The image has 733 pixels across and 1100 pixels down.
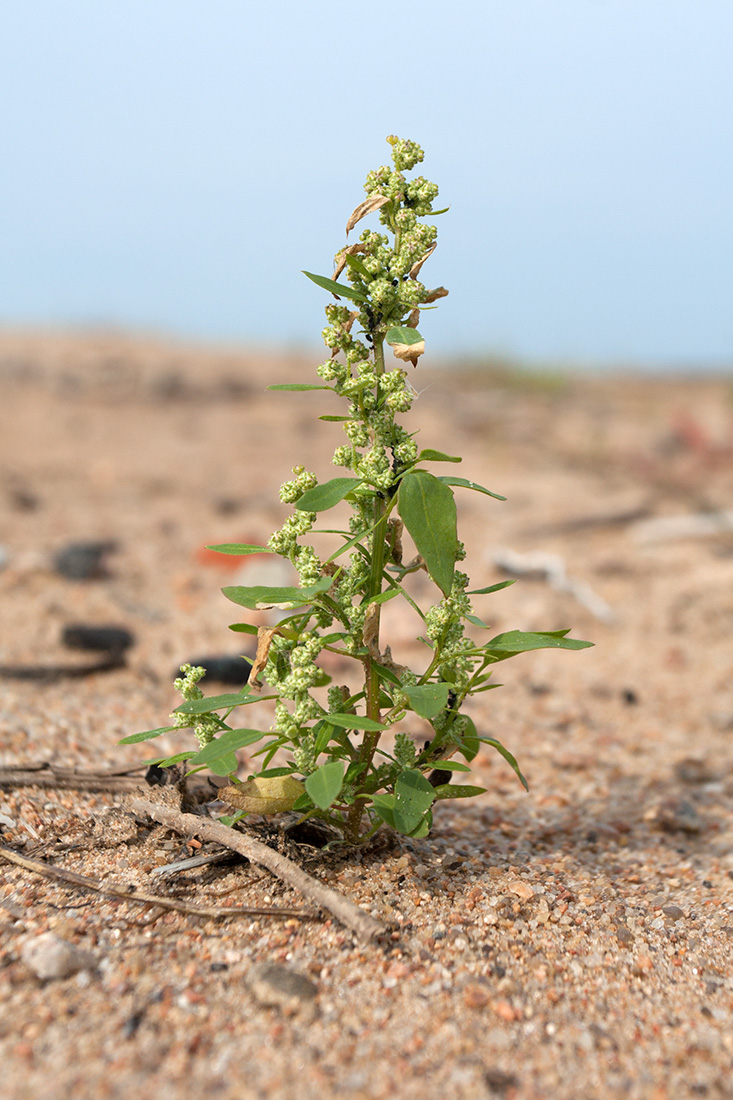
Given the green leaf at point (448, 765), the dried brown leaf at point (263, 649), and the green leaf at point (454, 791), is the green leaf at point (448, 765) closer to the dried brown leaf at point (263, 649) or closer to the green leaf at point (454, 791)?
the green leaf at point (454, 791)

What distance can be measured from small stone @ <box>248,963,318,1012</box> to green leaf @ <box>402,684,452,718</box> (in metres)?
0.56

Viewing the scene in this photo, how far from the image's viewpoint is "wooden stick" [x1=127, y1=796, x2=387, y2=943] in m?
1.88

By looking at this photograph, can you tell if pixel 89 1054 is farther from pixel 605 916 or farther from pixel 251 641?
pixel 251 641

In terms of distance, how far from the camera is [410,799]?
1.98 metres

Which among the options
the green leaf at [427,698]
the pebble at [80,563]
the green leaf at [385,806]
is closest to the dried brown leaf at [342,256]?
the green leaf at [427,698]

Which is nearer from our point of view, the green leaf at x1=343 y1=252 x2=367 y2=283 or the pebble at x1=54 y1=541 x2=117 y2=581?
the green leaf at x1=343 y1=252 x2=367 y2=283

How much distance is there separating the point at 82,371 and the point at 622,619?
782 centimetres

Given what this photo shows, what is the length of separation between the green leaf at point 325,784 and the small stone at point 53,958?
54 cm

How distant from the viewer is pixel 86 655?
4.06 meters

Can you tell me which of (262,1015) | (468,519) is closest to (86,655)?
(262,1015)

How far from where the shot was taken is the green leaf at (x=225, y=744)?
183cm

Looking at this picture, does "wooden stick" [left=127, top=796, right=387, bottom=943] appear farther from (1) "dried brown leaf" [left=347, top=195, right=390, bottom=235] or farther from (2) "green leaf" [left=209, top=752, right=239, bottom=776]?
(1) "dried brown leaf" [left=347, top=195, right=390, bottom=235]

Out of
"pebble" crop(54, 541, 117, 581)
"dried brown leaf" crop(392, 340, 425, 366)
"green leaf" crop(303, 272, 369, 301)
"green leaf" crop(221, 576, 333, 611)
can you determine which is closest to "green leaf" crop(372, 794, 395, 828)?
"green leaf" crop(221, 576, 333, 611)

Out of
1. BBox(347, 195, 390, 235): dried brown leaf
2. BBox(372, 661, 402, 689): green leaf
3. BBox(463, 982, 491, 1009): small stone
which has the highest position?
BBox(347, 195, 390, 235): dried brown leaf
